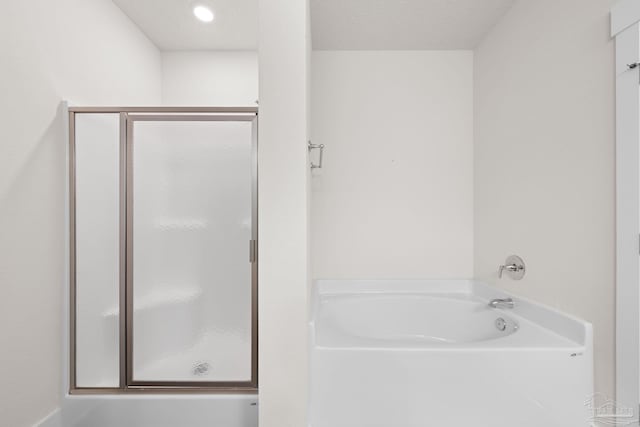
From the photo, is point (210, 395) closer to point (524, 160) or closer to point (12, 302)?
point (12, 302)

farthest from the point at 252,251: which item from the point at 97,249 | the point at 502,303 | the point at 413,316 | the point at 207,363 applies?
the point at 502,303

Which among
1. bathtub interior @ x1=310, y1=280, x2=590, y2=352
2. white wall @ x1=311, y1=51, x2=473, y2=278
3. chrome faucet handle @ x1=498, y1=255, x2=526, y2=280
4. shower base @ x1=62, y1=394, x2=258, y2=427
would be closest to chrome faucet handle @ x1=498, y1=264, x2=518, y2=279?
chrome faucet handle @ x1=498, y1=255, x2=526, y2=280

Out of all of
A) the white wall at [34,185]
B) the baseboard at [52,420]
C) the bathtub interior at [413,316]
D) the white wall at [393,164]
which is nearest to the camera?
the white wall at [34,185]

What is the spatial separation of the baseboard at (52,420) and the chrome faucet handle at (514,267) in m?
2.68

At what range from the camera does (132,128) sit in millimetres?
1605

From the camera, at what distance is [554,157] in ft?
4.82

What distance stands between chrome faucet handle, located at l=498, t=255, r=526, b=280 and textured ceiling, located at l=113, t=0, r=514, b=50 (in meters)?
1.56

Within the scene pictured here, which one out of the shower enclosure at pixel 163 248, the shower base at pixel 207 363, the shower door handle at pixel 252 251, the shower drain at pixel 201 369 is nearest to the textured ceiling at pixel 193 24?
the shower enclosure at pixel 163 248

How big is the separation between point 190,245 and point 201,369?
71cm

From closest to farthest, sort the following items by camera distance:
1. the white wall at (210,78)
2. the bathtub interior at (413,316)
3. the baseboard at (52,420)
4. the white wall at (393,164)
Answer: the baseboard at (52,420), the bathtub interior at (413,316), the white wall at (393,164), the white wall at (210,78)

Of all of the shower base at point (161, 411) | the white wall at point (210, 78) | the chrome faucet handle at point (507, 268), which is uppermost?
the white wall at point (210, 78)

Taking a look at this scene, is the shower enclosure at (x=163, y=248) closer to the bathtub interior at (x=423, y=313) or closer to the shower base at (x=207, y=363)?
the shower base at (x=207, y=363)

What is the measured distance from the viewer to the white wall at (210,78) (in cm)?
246

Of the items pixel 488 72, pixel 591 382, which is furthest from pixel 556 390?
pixel 488 72
